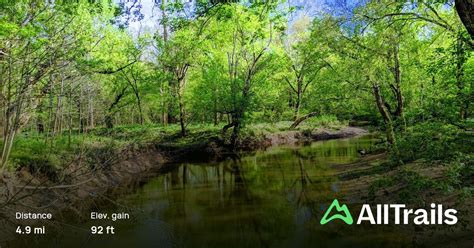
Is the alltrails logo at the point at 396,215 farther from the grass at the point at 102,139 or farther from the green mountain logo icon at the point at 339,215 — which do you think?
the grass at the point at 102,139

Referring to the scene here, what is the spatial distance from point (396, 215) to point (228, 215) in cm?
465

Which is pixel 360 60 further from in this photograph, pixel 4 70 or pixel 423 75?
pixel 4 70

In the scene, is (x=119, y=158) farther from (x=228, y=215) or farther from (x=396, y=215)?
(x=396, y=215)

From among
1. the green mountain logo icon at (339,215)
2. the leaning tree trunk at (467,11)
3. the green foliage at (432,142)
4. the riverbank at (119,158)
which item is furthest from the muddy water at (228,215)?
the leaning tree trunk at (467,11)

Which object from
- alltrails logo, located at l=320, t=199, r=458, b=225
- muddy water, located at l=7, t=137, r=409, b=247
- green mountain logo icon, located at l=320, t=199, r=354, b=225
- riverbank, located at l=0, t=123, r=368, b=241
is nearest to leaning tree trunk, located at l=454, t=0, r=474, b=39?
alltrails logo, located at l=320, t=199, r=458, b=225

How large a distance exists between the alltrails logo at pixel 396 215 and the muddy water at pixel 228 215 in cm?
37

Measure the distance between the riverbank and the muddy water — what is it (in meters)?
0.94

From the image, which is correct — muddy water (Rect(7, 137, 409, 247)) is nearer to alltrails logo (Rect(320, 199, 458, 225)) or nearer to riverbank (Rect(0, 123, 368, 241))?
alltrails logo (Rect(320, 199, 458, 225))

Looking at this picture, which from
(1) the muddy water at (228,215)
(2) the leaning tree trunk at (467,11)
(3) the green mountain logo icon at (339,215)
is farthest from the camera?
(3) the green mountain logo icon at (339,215)

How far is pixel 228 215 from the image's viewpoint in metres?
11.3

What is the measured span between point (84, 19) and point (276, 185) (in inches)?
499

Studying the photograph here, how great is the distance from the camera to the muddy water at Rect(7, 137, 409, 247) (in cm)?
897

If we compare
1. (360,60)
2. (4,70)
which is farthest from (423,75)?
(4,70)

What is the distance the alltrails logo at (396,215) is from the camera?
8.27 m
